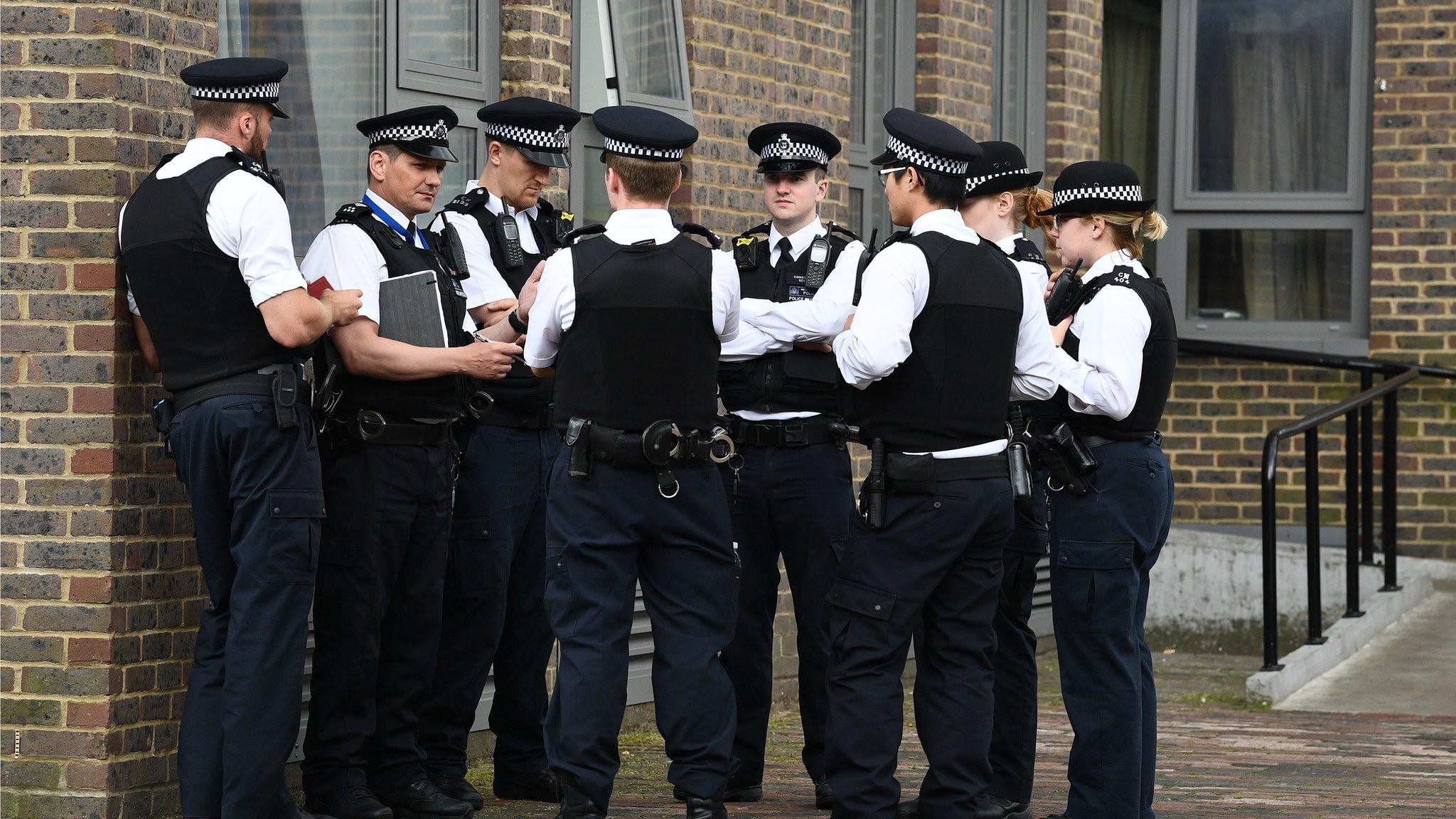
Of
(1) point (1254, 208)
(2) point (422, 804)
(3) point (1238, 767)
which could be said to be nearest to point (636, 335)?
(2) point (422, 804)

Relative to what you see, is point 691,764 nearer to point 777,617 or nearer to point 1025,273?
point 1025,273

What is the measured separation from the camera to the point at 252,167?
491 centimetres

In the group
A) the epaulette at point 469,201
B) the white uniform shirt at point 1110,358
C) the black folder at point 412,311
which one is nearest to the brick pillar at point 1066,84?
the white uniform shirt at point 1110,358

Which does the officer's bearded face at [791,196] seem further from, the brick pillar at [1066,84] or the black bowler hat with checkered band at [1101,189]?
the brick pillar at [1066,84]

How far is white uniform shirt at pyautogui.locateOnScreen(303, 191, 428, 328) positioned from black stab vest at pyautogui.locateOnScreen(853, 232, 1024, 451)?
4.92ft

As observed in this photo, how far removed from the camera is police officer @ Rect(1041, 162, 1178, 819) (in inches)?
210

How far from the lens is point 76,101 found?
5051mm

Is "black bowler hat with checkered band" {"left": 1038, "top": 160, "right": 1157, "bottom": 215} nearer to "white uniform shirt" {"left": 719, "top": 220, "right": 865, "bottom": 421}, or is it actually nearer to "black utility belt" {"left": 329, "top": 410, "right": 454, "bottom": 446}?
"white uniform shirt" {"left": 719, "top": 220, "right": 865, "bottom": 421}

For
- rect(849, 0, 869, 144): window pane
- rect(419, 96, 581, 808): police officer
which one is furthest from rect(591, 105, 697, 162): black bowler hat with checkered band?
rect(849, 0, 869, 144): window pane

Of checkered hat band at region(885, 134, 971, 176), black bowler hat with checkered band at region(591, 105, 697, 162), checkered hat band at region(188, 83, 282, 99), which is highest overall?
checkered hat band at region(188, 83, 282, 99)

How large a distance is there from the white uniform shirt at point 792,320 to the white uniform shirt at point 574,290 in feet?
1.88

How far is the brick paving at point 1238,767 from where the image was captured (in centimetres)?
609

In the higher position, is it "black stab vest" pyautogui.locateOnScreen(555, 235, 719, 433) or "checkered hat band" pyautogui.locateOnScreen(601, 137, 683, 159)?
"checkered hat band" pyautogui.locateOnScreen(601, 137, 683, 159)

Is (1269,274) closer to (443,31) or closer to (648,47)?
(648,47)
